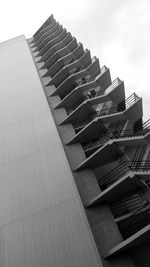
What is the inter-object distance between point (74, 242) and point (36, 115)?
1107 centimetres

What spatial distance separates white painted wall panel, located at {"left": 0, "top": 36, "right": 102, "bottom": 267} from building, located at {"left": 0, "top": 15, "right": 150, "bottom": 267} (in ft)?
0.15

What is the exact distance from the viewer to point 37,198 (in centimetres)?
1476

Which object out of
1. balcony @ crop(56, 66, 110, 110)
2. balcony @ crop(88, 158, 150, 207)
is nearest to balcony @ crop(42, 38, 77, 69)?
A: balcony @ crop(56, 66, 110, 110)

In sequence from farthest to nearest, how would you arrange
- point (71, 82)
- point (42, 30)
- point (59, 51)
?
1. point (42, 30)
2. point (59, 51)
3. point (71, 82)

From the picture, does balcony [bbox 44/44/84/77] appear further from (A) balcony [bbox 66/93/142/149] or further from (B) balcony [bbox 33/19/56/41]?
(A) balcony [bbox 66/93/142/149]

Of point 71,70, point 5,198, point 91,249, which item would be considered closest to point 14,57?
point 71,70

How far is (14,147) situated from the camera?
61.3 ft

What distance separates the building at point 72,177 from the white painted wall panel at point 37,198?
0.05m

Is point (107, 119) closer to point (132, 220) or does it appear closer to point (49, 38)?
point (132, 220)

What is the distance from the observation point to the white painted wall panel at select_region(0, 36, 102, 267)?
40.5 feet

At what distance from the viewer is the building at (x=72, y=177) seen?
1257 cm

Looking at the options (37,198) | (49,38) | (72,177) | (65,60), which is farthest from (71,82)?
(49,38)

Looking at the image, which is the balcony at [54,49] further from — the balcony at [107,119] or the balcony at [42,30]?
the balcony at [107,119]

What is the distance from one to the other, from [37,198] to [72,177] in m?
2.30
